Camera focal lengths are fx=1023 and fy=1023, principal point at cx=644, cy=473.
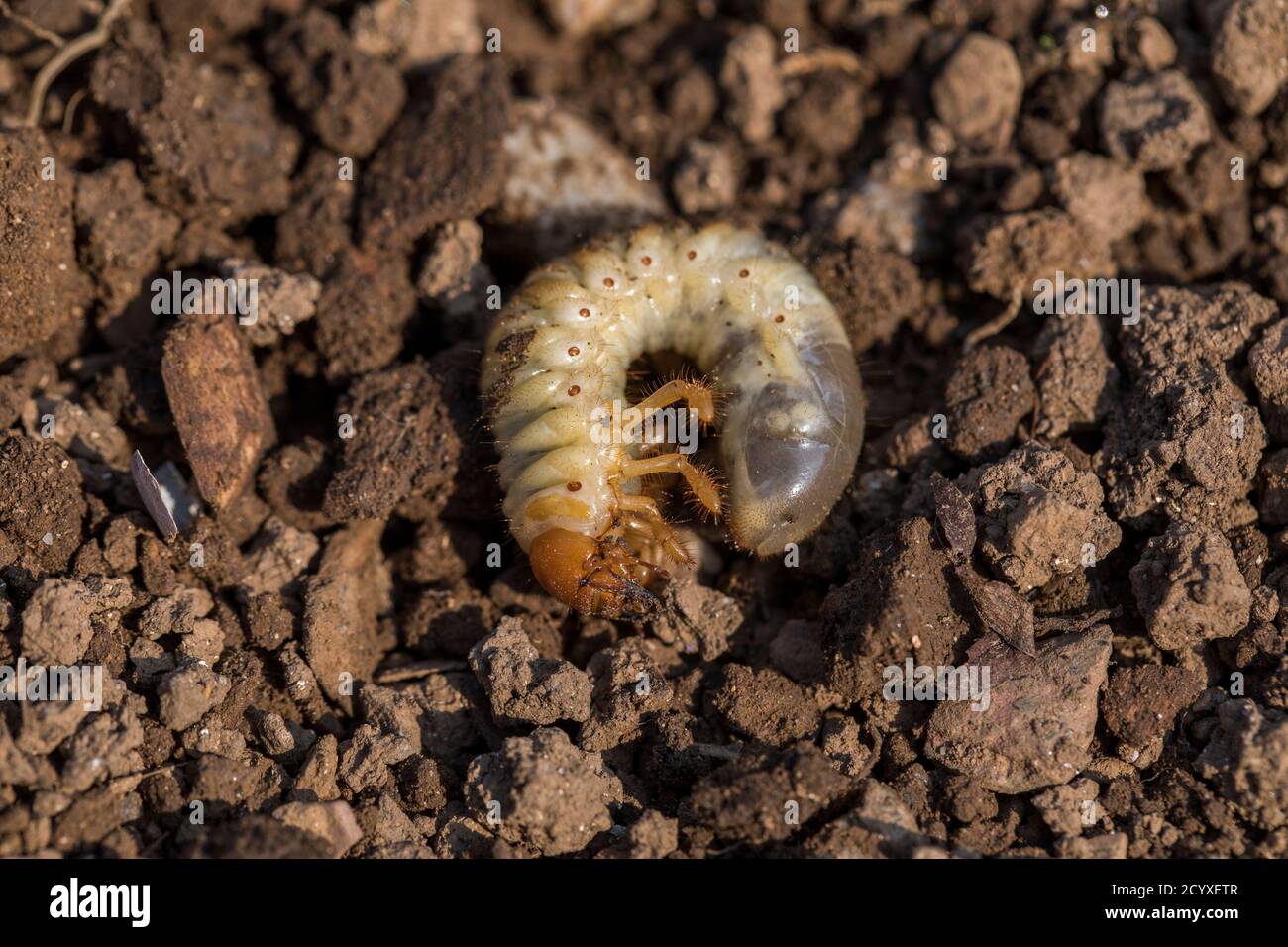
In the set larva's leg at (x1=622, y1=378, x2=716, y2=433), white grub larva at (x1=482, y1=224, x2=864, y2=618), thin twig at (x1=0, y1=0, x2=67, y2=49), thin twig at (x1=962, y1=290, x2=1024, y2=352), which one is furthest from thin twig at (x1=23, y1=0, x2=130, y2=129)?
thin twig at (x1=962, y1=290, x2=1024, y2=352)

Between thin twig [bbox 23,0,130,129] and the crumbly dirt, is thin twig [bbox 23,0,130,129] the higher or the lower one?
the higher one

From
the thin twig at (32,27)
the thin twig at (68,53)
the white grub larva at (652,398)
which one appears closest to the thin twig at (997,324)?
the white grub larva at (652,398)

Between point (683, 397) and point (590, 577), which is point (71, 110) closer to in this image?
point (683, 397)

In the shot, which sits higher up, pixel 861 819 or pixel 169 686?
pixel 169 686

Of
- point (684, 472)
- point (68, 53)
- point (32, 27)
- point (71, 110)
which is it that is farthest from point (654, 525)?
point (32, 27)

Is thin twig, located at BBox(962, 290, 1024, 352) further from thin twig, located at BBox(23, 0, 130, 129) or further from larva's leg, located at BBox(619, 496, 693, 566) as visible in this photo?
thin twig, located at BBox(23, 0, 130, 129)

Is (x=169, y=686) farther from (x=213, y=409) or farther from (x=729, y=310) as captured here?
(x=729, y=310)
